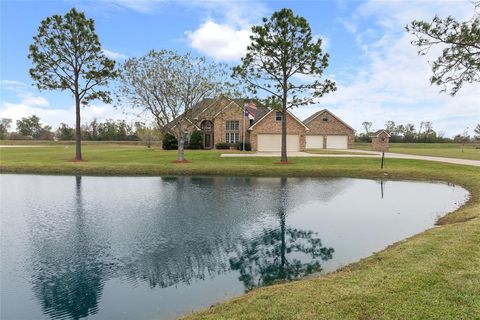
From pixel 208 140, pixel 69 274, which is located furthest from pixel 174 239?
pixel 208 140

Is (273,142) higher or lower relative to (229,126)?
lower

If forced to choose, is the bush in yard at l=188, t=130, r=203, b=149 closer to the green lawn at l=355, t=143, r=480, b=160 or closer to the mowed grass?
the green lawn at l=355, t=143, r=480, b=160

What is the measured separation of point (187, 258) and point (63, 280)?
2795mm

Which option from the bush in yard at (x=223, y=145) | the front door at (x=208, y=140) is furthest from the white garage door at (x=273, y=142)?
the front door at (x=208, y=140)

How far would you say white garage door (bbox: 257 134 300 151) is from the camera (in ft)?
162

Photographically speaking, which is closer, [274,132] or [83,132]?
[274,132]

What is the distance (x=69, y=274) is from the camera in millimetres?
7812

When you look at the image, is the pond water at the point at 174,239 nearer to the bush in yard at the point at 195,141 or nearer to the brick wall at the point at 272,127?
the brick wall at the point at 272,127

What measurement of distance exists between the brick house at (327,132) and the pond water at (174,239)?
4079cm

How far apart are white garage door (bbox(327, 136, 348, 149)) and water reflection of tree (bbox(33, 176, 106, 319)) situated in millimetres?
54130

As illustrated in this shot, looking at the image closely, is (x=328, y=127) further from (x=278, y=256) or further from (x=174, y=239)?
(x=278, y=256)

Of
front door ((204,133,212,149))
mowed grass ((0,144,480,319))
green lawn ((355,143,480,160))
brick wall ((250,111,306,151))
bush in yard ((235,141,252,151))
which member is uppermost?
brick wall ((250,111,306,151))

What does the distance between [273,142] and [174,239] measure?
39.8 m

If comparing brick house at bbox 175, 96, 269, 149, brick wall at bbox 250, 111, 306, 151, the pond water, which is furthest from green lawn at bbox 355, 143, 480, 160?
the pond water
